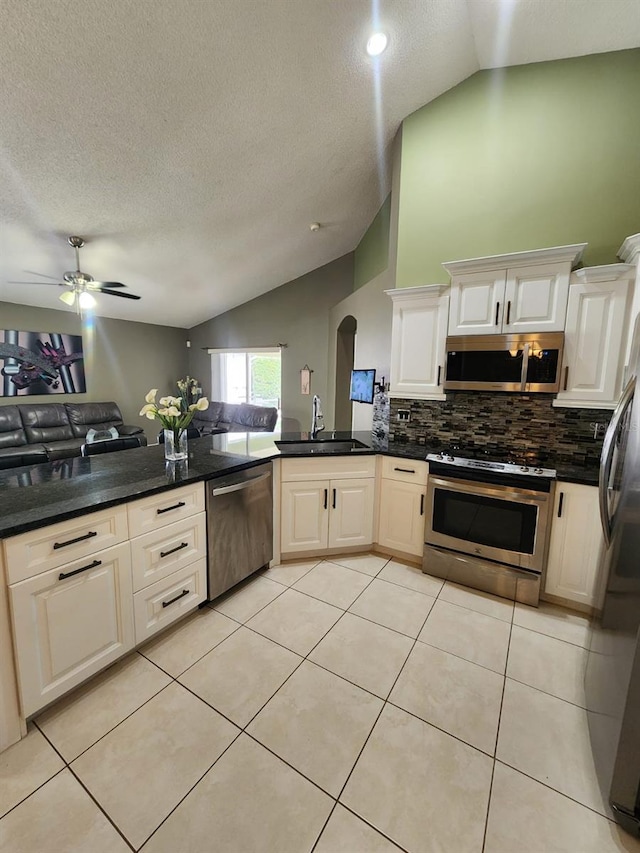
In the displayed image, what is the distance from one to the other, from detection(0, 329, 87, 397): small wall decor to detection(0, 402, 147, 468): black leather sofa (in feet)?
0.98

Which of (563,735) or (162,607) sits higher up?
(162,607)

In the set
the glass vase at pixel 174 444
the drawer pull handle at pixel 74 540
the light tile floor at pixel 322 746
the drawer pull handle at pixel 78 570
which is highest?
Answer: the glass vase at pixel 174 444

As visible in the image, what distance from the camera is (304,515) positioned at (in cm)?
265

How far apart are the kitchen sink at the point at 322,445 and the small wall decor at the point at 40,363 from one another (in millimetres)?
5075

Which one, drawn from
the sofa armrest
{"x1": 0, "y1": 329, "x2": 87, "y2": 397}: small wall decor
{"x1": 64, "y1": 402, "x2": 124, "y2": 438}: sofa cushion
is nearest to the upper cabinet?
the sofa armrest

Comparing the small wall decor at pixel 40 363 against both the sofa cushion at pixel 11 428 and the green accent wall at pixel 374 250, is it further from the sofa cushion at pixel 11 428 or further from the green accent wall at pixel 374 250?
the green accent wall at pixel 374 250

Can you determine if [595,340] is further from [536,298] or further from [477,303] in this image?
[477,303]

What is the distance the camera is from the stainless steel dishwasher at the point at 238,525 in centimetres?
211

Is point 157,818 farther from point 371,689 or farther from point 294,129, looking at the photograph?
point 294,129

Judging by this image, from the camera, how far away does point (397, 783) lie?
1267 millimetres

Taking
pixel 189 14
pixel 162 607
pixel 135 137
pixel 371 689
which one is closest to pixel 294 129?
pixel 189 14

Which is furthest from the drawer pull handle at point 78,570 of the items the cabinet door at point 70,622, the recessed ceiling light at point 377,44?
the recessed ceiling light at point 377,44

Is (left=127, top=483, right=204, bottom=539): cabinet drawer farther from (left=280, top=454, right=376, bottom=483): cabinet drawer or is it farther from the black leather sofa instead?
the black leather sofa

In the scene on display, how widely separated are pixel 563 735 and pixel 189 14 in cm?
383
